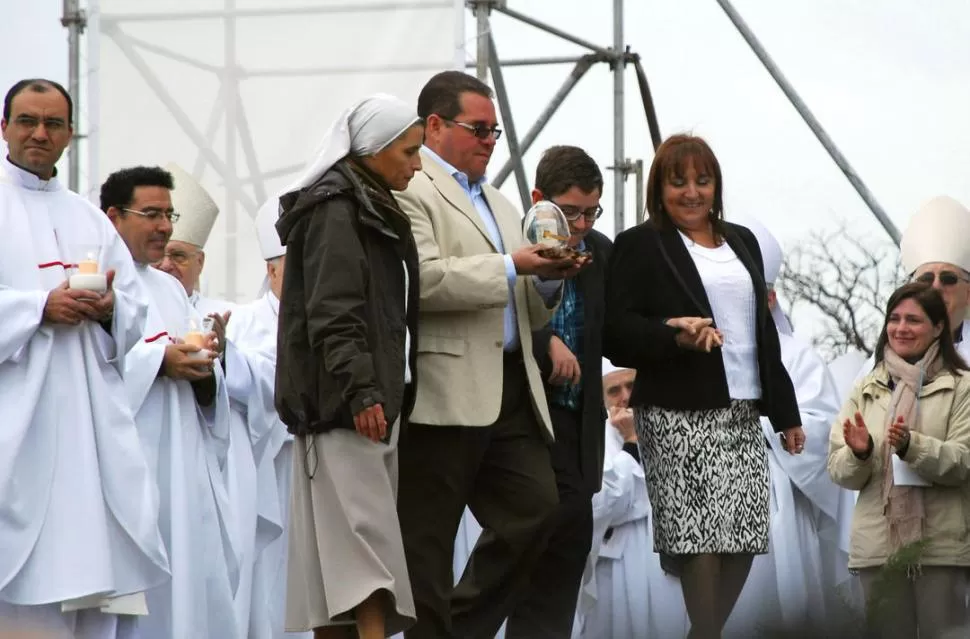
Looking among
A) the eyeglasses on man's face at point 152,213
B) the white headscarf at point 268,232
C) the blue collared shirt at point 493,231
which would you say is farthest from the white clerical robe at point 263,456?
the blue collared shirt at point 493,231

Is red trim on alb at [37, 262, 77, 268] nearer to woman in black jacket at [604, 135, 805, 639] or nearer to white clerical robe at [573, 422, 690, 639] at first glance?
woman in black jacket at [604, 135, 805, 639]

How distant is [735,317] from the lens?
6.66 metres

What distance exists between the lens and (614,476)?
9.59 meters

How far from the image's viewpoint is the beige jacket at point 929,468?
23.7ft

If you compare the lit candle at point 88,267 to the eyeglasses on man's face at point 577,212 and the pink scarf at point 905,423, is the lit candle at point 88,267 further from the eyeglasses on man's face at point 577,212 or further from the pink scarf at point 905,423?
the pink scarf at point 905,423

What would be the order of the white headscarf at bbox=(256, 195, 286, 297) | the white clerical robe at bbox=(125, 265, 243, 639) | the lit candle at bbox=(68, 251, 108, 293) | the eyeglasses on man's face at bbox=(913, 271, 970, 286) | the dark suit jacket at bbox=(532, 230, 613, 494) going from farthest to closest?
the white headscarf at bbox=(256, 195, 286, 297) → the eyeglasses on man's face at bbox=(913, 271, 970, 286) → the white clerical robe at bbox=(125, 265, 243, 639) → the dark suit jacket at bbox=(532, 230, 613, 494) → the lit candle at bbox=(68, 251, 108, 293)

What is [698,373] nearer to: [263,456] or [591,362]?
[591,362]

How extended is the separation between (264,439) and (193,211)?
151cm

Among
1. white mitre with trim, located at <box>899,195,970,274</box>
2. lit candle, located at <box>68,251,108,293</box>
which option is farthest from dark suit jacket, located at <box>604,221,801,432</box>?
white mitre with trim, located at <box>899,195,970,274</box>

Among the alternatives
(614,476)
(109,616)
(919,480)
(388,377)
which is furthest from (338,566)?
(614,476)

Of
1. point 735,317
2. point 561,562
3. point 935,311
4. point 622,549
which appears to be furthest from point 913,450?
point 622,549

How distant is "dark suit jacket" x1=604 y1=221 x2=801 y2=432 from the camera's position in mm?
6523

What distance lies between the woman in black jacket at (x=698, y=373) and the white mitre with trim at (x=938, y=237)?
239 cm

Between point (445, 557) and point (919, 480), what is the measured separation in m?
2.29
